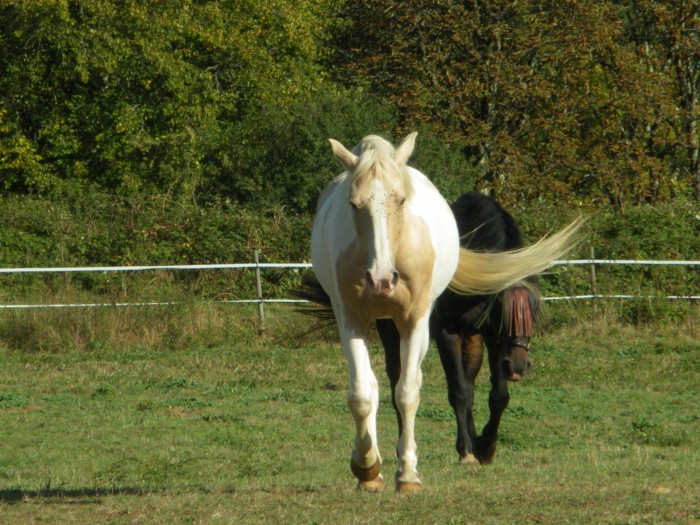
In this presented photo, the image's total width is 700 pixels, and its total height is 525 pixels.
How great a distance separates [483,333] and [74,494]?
10.6ft

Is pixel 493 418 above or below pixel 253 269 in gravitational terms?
below

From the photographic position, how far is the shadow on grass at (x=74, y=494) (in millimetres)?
6184

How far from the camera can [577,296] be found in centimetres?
1814

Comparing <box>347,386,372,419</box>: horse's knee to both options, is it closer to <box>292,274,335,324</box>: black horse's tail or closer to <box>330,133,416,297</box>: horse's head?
<box>330,133,416,297</box>: horse's head

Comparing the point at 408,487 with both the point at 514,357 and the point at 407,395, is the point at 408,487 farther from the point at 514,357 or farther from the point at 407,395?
the point at 514,357

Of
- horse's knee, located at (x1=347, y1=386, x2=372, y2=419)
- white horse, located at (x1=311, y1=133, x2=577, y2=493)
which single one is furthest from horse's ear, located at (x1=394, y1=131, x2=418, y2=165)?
horse's knee, located at (x1=347, y1=386, x2=372, y2=419)

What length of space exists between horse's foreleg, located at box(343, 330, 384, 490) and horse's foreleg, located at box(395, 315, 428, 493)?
159mm

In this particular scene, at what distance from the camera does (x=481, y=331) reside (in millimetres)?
8219

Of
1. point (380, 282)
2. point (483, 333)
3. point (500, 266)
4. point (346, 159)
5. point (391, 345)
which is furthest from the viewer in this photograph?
point (483, 333)

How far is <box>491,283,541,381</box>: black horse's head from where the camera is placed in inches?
308

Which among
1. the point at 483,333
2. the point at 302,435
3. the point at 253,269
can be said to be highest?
the point at 253,269

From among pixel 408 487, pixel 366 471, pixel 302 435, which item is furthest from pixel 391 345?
pixel 302 435

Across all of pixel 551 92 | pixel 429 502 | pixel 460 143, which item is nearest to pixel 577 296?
pixel 460 143

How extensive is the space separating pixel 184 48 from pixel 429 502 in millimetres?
25619
